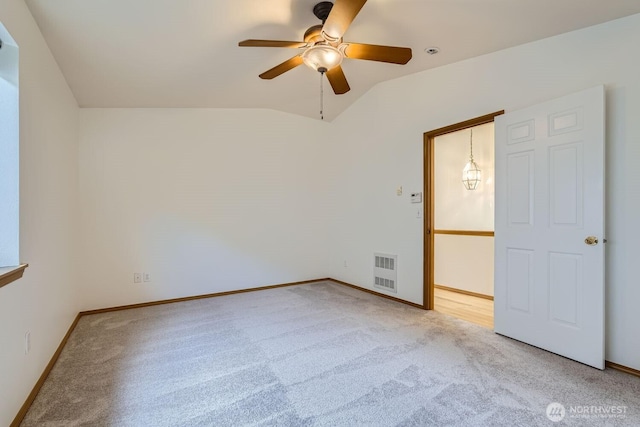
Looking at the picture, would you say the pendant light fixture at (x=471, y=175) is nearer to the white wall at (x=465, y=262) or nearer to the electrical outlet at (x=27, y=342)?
the white wall at (x=465, y=262)

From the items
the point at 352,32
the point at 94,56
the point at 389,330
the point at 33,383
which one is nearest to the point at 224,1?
the point at 352,32

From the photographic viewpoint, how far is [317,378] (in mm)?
2014

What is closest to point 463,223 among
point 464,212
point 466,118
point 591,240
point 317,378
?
point 464,212

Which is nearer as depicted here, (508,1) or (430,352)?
(508,1)

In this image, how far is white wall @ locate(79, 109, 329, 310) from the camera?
3541 millimetres

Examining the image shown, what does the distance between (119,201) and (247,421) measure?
10.3 ft

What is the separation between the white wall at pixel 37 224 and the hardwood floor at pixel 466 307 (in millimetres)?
3551

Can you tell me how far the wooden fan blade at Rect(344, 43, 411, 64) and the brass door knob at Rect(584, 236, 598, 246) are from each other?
1.86 metres

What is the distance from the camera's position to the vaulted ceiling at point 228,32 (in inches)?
80.2

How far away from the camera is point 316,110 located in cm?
456

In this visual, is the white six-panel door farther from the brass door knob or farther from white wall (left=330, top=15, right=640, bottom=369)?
white wall (left=330, top=15, right=640, bottom=369)

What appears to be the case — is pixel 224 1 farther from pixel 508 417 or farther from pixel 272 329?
pixel 508 417

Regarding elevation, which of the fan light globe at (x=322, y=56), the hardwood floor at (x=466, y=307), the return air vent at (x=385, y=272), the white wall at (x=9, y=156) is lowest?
the hardwood floor at (x=466, y=307)

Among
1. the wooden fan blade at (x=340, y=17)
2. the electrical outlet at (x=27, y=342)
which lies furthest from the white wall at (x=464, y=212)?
the electrical outlet at (x=27, y=342)
